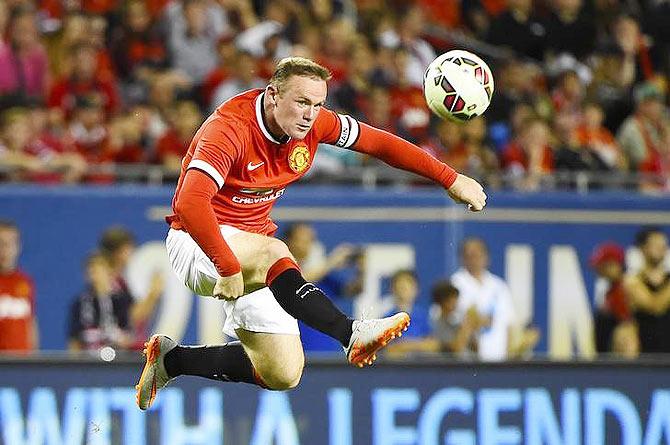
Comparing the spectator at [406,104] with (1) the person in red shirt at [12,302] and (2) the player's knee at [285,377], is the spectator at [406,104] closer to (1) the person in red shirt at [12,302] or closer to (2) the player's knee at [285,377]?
(1) the person in red shirt at [12,302]

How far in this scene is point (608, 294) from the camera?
523 inches

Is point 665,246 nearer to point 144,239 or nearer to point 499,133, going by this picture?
point 499,133

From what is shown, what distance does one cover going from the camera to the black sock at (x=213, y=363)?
346 inches

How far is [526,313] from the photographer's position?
44.4 ft

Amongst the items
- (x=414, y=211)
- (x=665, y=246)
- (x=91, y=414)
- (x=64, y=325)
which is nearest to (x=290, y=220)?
(x=414, y=211)

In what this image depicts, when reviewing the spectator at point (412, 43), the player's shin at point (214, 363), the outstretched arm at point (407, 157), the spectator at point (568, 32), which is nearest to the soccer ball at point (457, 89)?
the outstretched arm at point (407, 157)

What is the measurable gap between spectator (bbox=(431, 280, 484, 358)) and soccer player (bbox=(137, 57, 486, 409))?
10.9 feet

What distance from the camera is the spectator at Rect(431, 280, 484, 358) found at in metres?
12.0

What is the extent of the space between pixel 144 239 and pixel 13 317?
1665mm

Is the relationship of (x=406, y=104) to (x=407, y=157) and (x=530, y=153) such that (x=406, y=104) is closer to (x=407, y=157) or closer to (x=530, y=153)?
(x=530, y=153)

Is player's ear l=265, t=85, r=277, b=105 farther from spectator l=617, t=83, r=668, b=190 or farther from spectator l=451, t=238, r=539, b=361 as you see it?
spectator l=617, t=83, r=668, b=190

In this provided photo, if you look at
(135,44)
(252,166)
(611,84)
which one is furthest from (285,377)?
(611,84)

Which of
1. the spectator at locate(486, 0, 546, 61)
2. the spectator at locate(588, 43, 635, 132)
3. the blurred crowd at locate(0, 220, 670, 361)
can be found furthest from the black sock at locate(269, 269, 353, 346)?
the spectator at locate(486, 0, 546, 61)

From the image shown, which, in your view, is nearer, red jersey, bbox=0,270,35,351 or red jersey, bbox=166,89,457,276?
red jersey, bbox=166,89,457,276
